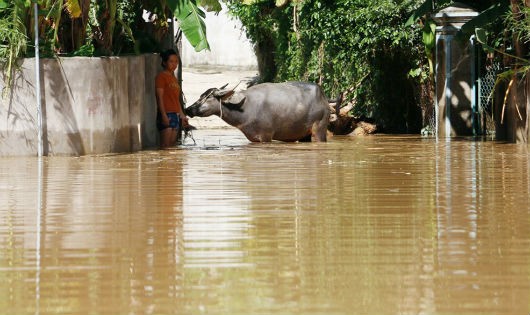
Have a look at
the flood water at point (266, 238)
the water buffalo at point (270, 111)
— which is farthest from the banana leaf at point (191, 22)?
the water buffalo at point (270, 111)

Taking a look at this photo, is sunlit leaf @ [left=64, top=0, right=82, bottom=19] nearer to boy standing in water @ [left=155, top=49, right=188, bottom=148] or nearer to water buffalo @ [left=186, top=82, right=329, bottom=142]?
boy standing in water @ [left=155, top=49, right=188, bottom=148]

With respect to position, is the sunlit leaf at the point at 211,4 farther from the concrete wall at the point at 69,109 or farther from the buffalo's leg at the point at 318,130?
the buffalo's leg at the point at 318,130

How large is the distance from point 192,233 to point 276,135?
11.8m

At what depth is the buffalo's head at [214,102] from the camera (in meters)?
20.2

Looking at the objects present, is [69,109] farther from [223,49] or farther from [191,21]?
[223,49]

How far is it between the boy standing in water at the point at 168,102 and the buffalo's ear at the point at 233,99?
3.48ft

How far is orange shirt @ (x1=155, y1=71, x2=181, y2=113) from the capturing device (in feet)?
62.1

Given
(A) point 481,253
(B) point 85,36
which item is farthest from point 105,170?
(A) point 481,253

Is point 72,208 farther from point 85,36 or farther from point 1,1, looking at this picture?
point 85,36

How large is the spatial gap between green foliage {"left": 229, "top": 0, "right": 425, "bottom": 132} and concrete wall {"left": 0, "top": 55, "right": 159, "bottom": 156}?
6518 mm

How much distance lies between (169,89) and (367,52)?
5236mm

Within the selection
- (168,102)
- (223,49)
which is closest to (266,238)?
(168,102)

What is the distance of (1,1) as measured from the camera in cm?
1594

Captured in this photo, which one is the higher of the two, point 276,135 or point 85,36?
point 85,36
